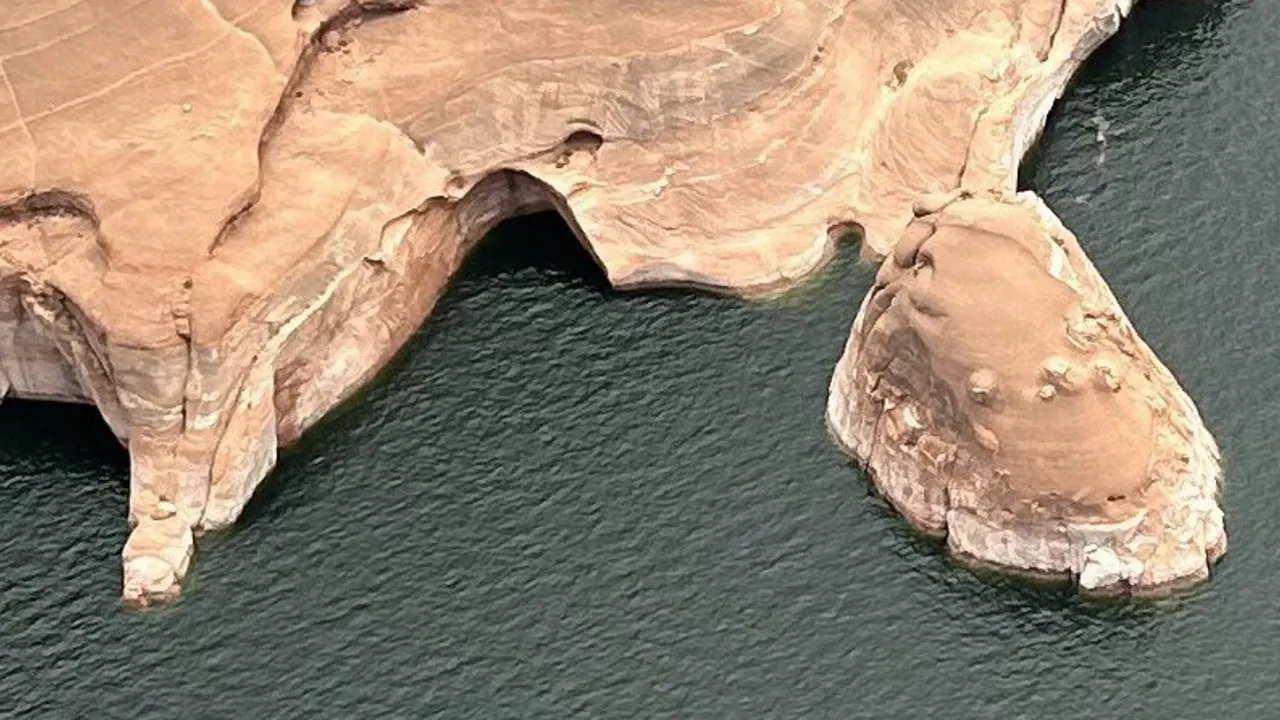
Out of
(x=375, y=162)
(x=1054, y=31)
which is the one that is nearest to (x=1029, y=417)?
(x=1054, y=31)

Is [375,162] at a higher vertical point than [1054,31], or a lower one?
lower

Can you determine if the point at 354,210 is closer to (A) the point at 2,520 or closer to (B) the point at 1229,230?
(A) the point at 2,520

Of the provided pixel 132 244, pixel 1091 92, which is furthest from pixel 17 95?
pixel 1091 92

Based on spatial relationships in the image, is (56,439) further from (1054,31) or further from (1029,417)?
(1054,31)

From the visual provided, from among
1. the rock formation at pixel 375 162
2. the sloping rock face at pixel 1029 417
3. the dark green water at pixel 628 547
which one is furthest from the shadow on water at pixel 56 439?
the sloping rock face at pixel 1029 417

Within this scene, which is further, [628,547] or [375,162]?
[375,162]

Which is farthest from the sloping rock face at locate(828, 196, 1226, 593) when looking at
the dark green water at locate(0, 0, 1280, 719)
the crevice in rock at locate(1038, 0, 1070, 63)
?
the crevice in rock at locate(1038, 0, 1070, 63)
